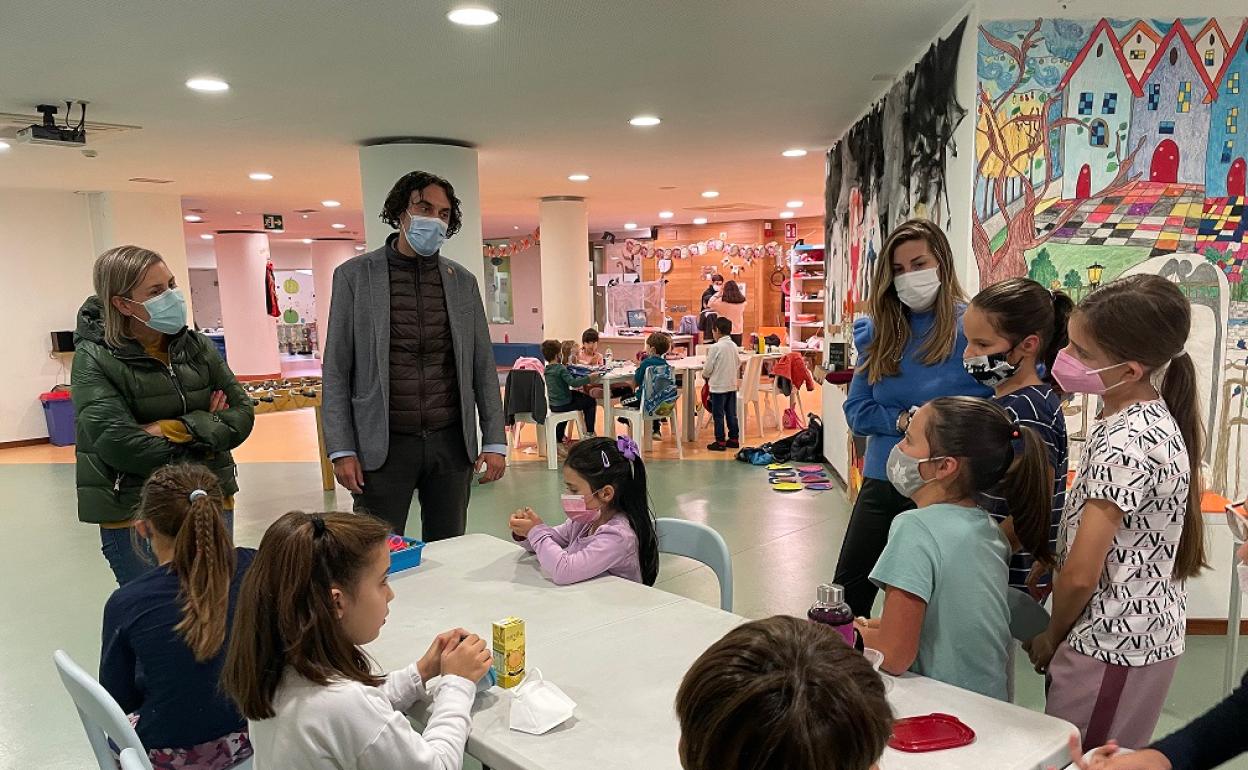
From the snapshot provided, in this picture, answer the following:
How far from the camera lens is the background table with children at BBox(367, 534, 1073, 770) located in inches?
49.9

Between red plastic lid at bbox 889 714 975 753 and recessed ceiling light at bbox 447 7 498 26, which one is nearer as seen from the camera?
red plastic lid at bbox 889 714 975 753

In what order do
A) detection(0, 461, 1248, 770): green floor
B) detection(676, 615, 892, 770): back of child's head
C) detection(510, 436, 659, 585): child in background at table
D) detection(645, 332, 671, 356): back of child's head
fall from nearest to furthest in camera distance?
detection(676, 615, 892, 770): back of child's head < detection(510, 436, 659, 585): child in background at table < detection(0, 461, 1248, 770): green floor < detection(645, 332, 671, 356): back of child's head

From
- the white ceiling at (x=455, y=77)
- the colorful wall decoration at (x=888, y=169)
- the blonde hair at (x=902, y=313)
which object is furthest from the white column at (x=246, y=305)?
the blonde hair at (x=902, y=313)

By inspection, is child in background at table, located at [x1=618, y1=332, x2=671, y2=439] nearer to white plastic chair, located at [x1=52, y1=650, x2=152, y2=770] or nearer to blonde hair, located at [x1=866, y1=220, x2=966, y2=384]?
blonde hair, located at [x1=866, y1=220, x2=966, y2=384]

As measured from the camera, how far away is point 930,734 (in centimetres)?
128

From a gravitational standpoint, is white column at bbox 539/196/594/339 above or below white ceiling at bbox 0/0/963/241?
below

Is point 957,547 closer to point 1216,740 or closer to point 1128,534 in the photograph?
point 1128,534

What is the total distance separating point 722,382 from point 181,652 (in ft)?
20.0

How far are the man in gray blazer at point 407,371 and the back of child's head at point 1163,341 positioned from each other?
5.68ft

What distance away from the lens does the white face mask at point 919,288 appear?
2.20 m

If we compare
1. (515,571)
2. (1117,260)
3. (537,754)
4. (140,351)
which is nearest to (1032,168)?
(1117,260)

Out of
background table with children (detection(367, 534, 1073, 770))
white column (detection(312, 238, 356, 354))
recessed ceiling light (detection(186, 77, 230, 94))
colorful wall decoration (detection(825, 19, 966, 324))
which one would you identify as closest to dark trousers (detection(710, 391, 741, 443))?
colorful wall decoration (detection(825, 19, 966, 324))

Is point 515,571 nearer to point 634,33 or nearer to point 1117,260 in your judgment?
point 634,33

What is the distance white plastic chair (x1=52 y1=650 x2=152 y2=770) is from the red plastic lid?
121cm
